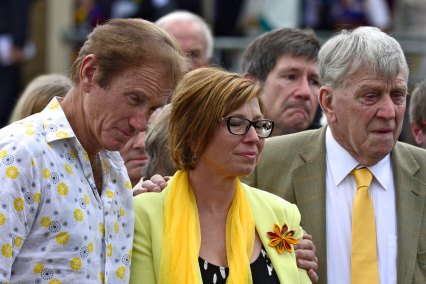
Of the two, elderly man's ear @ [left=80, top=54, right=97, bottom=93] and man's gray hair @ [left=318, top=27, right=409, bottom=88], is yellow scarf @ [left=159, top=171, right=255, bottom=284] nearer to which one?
elderly man's ear @ [left=80, top=54, right=97, bottom=93]

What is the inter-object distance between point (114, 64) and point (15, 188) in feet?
2.06

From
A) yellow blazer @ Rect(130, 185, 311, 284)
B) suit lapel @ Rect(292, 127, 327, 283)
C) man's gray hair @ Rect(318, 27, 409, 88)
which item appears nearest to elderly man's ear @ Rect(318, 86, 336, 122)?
man's gray hair @ Rect(318, 27, 409, 88)

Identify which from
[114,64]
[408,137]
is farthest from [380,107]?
[408,137]

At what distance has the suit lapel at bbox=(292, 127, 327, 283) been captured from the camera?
18.7 feet

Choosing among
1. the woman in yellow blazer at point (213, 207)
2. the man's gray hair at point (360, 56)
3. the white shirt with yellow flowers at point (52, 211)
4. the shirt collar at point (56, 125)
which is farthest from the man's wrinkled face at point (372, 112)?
the shirt collar at point (56, 125)

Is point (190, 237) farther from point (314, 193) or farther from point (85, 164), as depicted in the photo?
point (314, 193)

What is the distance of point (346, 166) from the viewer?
5.88 m

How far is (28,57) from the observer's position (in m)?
15.5

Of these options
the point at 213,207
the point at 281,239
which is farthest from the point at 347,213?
the point at 213,207

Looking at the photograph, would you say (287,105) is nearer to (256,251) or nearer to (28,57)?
(256,251)

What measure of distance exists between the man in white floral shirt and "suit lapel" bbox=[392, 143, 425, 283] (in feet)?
4.67

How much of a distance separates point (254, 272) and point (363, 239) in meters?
0.82

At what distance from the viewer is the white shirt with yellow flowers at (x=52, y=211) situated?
4359 mm

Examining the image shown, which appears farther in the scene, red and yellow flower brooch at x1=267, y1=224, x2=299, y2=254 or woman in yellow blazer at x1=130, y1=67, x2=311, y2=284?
red and yellow flower brooch at x1=267, y1=224, x2=299, y2=254
